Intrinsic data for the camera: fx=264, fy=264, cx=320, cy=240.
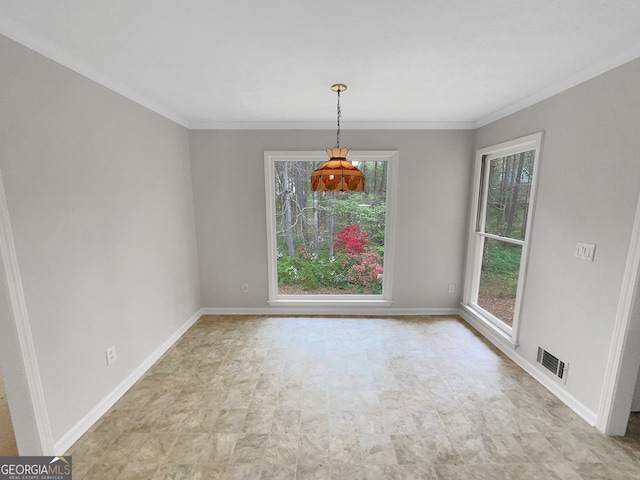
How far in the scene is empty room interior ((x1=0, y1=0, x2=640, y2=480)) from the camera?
1.38 m

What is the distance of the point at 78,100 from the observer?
171cm

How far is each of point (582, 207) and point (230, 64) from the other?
2634mm

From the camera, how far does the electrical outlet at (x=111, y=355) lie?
1.97 meters

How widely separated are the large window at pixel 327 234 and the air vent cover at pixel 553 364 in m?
1.61

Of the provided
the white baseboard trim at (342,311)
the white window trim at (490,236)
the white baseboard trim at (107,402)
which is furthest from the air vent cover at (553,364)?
the white baseboard trim at (107,402)

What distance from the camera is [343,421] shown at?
1.83 metres

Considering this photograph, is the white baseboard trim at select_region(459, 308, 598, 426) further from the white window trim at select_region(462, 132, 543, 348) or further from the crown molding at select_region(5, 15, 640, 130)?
the crown molding at select_region(5, 15, 640, 130)

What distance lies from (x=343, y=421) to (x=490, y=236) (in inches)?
96.8

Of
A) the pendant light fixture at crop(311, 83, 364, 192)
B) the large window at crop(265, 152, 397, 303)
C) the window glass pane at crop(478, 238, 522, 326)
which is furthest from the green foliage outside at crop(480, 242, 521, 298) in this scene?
the pendant light fixture at crop(311, 83, 364, 192)

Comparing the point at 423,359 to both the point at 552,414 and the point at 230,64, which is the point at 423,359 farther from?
the point at 230,64

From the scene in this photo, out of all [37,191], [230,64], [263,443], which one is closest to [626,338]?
[263,443]

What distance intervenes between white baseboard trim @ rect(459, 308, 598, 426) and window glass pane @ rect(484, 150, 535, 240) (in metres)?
1.06

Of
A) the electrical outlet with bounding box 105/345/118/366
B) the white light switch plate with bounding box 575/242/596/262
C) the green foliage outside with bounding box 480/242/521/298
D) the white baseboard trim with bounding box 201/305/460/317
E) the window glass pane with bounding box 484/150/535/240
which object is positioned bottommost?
the white baseboard trim with bounding box 201/305/460/317

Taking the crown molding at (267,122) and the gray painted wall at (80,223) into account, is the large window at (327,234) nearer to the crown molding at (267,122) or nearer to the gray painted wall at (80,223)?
the crown molding at (267,122)
